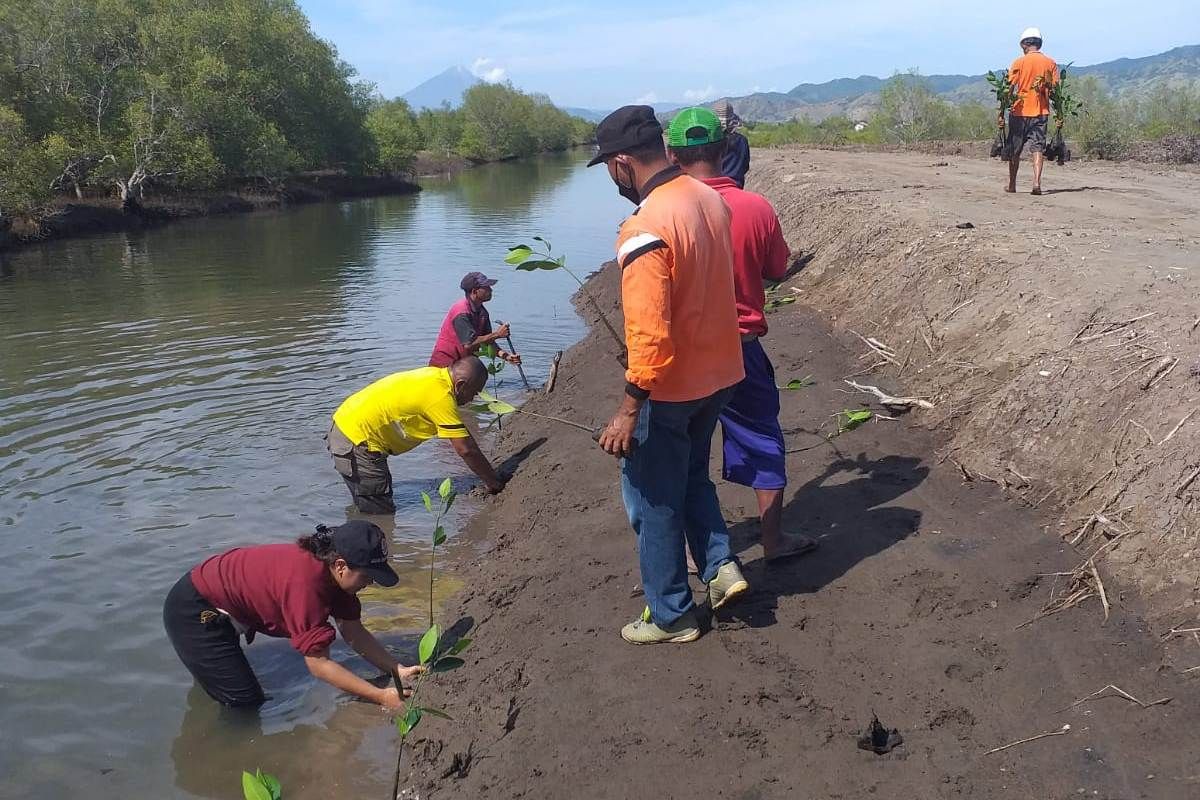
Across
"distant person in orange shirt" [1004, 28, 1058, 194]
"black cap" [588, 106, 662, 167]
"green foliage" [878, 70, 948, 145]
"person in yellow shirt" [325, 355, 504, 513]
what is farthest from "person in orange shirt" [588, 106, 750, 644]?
"green foliage" [878, 70, 948, 145]

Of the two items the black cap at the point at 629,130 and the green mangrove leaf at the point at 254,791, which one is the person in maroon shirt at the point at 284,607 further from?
the black cap at the point at 629,130

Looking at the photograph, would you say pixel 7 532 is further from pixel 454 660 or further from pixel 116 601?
pixel 454 660

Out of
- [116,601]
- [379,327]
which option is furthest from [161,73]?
[116,601]

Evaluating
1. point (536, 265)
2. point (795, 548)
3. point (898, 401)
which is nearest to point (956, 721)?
point (795, 548)

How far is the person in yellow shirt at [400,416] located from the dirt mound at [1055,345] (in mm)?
3049

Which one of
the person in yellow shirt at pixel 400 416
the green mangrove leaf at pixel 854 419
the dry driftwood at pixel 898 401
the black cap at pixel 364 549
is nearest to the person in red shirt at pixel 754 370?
the green mangrove leaf at pixel 854 419

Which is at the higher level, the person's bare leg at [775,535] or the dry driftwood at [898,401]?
the dry driftwood at [898,401]

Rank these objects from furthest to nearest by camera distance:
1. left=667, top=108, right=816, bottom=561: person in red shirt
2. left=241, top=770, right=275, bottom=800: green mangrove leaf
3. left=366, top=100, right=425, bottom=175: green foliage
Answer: left=366, top=100, right=425, bottom=175: green foliage → left=667, top=108, right=816, bottom=561: person in red shirt → left=241, top=770, right=275, bottom=800: green mangrove leaf

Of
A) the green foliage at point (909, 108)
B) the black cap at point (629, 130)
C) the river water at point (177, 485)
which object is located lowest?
the river water at point (177, 485)

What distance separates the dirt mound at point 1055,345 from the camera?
3.78 metres

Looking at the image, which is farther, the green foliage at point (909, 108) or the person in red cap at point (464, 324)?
the green foliage at point (909, 108)

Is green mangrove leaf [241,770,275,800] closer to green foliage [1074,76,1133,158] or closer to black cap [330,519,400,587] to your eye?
black cap [330,519,400,587]

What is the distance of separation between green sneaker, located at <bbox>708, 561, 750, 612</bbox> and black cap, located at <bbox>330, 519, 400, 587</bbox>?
1.42m

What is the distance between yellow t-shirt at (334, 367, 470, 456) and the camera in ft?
20.5
